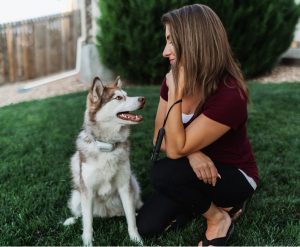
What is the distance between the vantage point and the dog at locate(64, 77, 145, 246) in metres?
2.92

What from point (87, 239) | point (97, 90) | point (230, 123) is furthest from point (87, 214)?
point (230, 123)

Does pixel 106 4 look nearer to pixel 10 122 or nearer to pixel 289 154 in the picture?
pixel 10 122

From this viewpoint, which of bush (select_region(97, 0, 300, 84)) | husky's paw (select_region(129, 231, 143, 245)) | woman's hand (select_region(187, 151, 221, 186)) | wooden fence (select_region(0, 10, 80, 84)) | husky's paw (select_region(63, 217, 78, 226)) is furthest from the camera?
wooden fence (select_region(0, 10, 80, 84))

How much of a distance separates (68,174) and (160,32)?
4.04 meters

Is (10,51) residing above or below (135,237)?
below

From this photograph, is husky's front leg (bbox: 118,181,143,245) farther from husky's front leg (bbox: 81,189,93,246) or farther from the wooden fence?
the wooden fence

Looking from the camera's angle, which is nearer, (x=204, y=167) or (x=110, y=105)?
(x=204, y=167)

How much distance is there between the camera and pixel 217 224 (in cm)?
→ 292

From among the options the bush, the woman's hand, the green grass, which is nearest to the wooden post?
the bush

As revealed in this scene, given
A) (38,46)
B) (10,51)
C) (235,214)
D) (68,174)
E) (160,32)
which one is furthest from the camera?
(38,46)

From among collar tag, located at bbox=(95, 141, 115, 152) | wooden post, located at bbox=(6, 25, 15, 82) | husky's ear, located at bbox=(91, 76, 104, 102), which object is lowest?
wooden post, located at bbox=(6, 25, 15, 82)

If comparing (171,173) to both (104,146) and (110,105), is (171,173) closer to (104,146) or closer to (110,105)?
(104,146)

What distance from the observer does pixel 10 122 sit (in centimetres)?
580

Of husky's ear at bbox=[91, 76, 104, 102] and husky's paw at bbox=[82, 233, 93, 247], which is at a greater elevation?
husky's ear at bbox=[91, 76, 104, 102]
